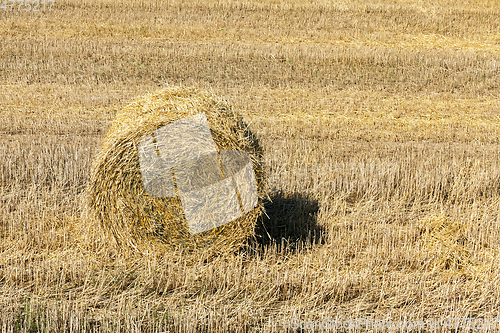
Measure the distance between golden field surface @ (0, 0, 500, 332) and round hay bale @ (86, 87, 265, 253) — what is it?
23 centimetres

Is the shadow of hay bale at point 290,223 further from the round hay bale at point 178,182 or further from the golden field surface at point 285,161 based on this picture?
the round hay bale at point 178,182

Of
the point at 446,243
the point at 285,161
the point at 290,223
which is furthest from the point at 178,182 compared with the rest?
the point at 285,161

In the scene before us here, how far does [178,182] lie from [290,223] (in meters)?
1.56

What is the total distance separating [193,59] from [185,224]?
9.98 m

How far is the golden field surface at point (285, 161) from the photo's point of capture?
4.02 m

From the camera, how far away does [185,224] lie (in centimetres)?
466

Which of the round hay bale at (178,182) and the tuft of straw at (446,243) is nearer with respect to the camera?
the round hay bale at (178,182)

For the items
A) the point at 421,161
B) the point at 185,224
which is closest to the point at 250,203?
the point at 185,224

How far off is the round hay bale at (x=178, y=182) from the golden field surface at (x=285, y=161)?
23 centimetres

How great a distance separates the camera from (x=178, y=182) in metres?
4.64

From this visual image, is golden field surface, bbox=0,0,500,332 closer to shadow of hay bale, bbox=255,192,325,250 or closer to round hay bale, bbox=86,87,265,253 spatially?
shadow of hay bale, bbox=255,192,325,250

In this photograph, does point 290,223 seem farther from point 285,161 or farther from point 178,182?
point 285,161

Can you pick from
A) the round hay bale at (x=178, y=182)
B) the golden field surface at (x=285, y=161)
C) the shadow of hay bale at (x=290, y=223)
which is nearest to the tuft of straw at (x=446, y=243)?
the golden field surface at (x=285, y=161)

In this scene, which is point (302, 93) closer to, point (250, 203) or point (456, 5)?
point (250, 203)
